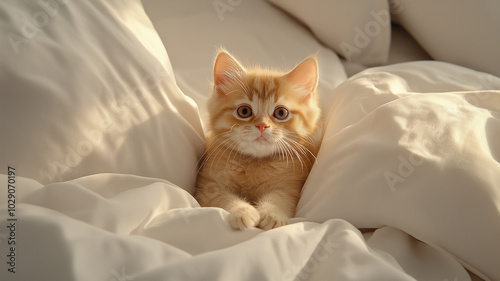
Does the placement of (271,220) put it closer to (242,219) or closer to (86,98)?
(242,219)

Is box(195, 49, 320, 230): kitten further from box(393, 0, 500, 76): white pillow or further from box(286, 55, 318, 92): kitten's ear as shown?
box(393, 0, 500, 76): white pillow

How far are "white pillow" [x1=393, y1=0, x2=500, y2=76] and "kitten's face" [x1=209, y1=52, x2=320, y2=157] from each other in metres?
0.77

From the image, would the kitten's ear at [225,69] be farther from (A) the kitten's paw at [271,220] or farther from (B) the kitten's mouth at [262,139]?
(A) the kitten's paw at [271,220]

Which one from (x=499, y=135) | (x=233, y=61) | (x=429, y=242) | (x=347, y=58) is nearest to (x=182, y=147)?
(x=233, y=61)

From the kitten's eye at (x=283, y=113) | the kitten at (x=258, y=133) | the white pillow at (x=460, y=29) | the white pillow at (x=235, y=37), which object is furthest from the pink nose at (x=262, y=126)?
the white pillow at (x=460, y=29)

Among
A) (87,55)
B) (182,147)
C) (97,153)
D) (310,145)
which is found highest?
(87,55)

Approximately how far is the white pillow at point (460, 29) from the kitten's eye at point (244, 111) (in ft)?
3.28

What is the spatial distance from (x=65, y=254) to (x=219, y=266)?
24 cm

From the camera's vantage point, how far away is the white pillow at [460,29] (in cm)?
162

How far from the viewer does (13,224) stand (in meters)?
0.65

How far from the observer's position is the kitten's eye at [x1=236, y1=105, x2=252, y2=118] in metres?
1.30

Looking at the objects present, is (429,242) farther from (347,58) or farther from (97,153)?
(347,58)

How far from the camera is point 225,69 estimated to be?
1.33 metres

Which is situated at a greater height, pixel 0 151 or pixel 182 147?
pixel 0 151
